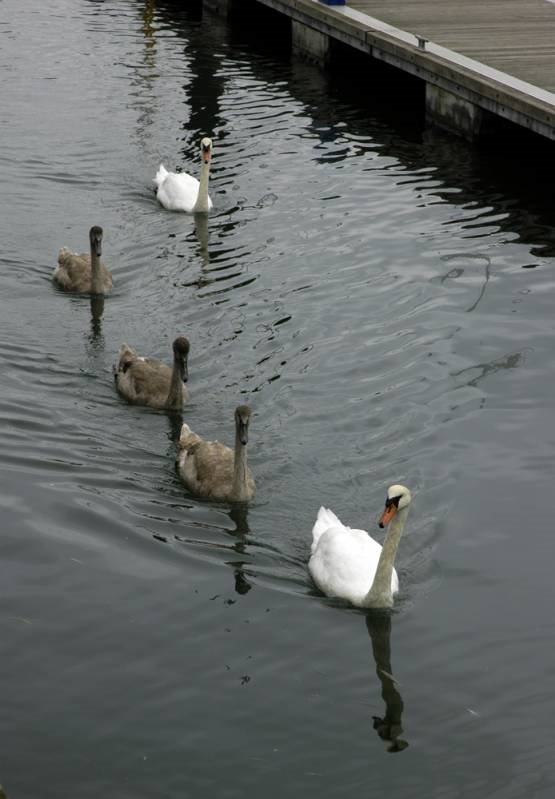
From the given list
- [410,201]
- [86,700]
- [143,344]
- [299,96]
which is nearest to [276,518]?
[86,700]

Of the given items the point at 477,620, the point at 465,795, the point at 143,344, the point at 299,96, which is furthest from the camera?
the point at 299,96

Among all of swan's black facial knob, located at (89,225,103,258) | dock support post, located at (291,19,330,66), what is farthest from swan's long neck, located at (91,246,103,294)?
dock support post, located at (291,19,330,66)

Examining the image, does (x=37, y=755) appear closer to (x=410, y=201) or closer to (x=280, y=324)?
(x=280, y=324)

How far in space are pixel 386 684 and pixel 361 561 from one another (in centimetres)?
118

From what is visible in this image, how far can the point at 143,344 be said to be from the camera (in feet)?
48.9

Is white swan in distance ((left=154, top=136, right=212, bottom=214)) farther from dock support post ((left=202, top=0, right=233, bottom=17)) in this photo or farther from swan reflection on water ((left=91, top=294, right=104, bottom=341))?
dock support post ((left=202, top=0, right=233, bottom=17))

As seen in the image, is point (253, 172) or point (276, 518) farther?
point (253, 172)

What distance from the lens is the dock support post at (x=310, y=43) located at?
2686 centimetres

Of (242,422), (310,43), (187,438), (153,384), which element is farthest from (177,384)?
(310,43)

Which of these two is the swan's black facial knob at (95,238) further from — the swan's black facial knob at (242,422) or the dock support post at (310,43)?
the dock support post at (310,43)

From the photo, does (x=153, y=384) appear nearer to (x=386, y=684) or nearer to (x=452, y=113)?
(x=386, y=684)

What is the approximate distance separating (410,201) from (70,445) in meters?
8.54

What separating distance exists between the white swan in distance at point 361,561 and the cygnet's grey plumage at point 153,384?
2981mm

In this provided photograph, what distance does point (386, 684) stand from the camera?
9.51 m
